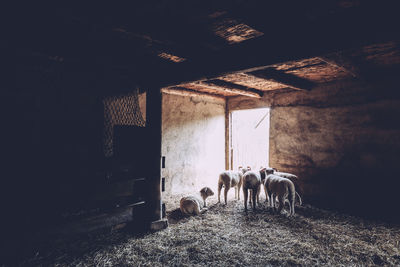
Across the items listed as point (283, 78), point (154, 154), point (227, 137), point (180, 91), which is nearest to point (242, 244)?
point (154, 154)

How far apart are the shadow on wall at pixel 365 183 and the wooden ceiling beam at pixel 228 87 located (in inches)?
117

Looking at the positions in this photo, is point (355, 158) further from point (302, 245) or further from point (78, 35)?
point (78, 35)

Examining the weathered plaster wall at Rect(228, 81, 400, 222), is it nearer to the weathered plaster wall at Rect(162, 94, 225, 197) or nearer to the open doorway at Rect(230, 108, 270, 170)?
the weathered plaster wall at Rect(162, 94, 225, 197)

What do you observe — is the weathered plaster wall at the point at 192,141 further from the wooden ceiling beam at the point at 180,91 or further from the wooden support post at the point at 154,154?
the wooden support post at the point at 154,154

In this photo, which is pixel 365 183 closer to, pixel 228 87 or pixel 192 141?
pixel 228 87

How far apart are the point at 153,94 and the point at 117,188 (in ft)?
5.84

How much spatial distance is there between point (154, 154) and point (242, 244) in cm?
214

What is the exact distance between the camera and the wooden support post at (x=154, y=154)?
4090 millimetres

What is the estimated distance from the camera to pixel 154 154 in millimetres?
4168

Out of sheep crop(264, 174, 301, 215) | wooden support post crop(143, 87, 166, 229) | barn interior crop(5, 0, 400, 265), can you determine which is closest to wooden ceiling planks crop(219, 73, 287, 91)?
barn interior crop(5, 0, 400, 265)

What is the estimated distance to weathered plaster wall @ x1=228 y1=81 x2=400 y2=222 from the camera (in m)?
5.25

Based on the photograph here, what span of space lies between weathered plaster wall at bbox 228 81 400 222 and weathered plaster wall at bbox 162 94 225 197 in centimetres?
194

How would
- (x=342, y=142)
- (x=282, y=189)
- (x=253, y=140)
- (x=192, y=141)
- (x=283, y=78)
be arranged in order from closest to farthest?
1. (x=282, y=189)
2. (x=283, y=78)
3. (x=342, y=142)
4. (x=192, y=141)
5. (x=253, y=140)

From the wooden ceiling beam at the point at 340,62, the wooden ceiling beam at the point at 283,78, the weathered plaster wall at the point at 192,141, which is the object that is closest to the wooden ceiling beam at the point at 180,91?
the weathered plaster wall at the point at 192,141
